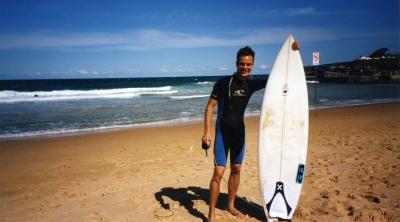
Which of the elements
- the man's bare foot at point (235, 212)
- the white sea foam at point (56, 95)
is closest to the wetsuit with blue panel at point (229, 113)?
the man's bare foot at point (235, 212)

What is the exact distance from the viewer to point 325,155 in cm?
619

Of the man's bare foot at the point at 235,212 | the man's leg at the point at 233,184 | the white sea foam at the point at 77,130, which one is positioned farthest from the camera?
the white sea foam at the point at 77,130

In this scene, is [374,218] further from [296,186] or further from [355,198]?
[296,186]

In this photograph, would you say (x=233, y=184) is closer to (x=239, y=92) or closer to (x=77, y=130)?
(x=239, y=92)

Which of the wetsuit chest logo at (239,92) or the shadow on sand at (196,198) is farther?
the shadow on sand at (196,198)

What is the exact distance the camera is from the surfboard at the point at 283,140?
11.7ft

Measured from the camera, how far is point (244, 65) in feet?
10.7

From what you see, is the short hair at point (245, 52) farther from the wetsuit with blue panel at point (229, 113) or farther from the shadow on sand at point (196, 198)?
the shadow on sand at point (196, 198)

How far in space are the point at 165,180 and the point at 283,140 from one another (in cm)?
235

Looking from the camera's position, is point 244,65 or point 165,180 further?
point 165,180

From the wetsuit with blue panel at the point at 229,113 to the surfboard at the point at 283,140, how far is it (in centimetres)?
43

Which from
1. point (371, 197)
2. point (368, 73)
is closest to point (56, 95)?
point (371, 197)

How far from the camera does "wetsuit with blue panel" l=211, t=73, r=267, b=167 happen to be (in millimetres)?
3346

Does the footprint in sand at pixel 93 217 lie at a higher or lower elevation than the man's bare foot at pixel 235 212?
lower
